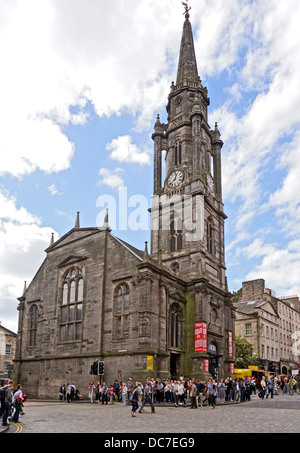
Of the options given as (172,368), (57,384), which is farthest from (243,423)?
(57,384)

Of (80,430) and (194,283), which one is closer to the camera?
(80,430)

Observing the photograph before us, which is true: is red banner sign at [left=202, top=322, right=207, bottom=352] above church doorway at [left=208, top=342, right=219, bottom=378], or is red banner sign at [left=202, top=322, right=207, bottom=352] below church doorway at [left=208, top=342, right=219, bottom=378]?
above

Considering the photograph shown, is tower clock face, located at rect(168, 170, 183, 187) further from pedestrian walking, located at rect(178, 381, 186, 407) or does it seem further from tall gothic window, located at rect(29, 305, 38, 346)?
pedestrian walking, located at rect(178, 381, 186, 407)

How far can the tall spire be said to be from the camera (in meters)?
49.7

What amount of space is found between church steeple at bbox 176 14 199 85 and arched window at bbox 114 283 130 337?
28.6 m

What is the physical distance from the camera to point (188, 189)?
136 ft

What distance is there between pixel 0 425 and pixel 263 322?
52661mm

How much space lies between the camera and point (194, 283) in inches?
1387

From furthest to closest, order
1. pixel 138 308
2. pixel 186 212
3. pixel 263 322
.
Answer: pixel 263 322 < pixel 186 212 < pixel 138 308

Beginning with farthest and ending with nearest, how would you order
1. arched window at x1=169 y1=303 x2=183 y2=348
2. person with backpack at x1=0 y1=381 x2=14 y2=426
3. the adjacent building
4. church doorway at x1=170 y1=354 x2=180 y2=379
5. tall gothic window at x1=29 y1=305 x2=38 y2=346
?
the adjacent building < tall gothic window at x1=29 y1=305 x2=38 y2=346 < arched window at x1=169 y1=303 x2=183 y2=348 < church doorway at x1=170 y1=354 x2=180 y2=379 < person with backpack at x1=0 y1=381 x2=14 y2=426

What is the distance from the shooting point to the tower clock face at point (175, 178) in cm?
4306

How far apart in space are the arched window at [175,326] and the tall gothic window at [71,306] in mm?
7431

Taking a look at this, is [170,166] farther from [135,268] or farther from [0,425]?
[0,425]

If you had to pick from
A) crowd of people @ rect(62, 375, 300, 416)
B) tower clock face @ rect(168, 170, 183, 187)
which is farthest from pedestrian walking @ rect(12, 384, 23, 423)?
tower clock face @ rect(168, 170, 183, 187)
